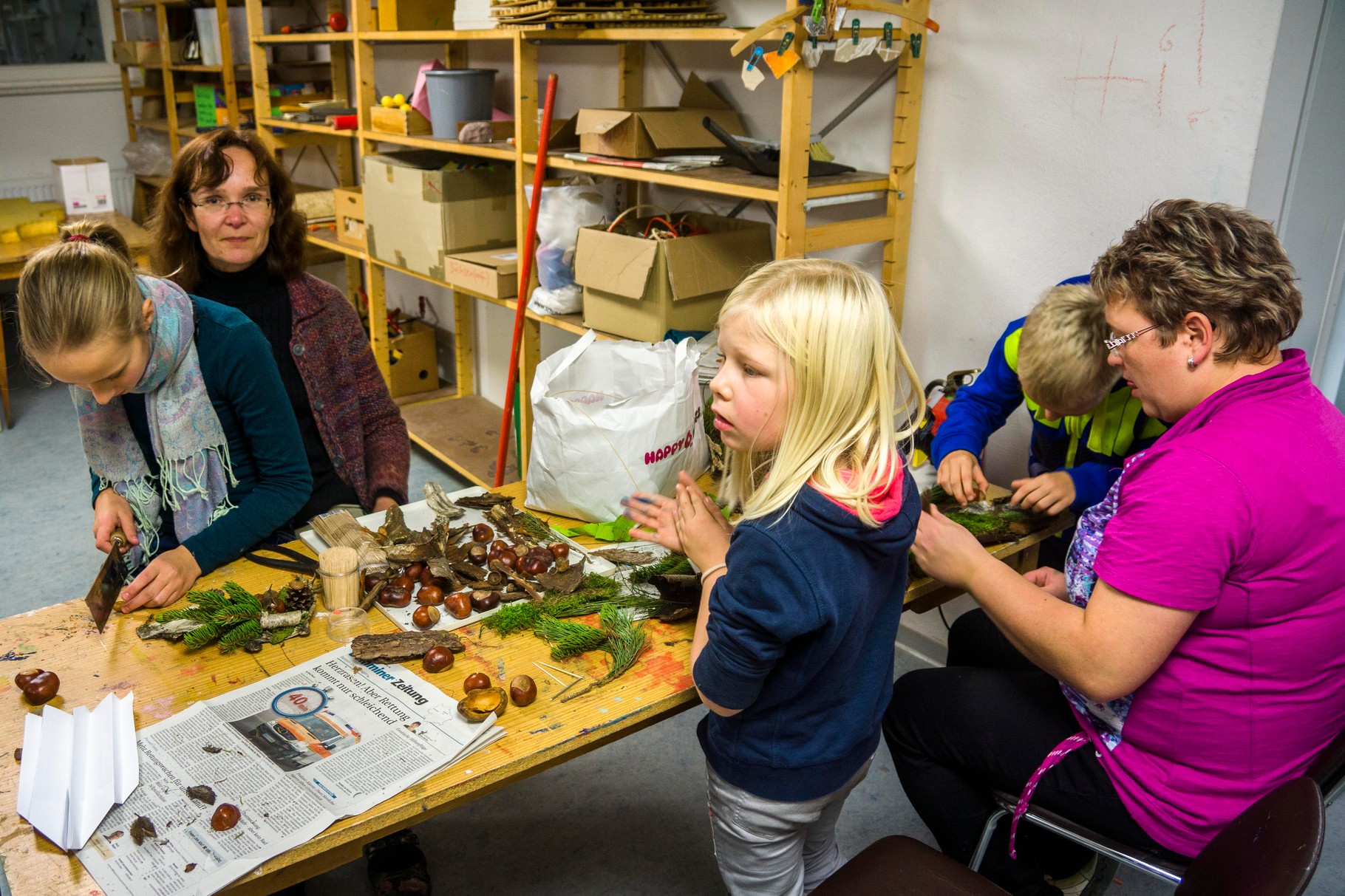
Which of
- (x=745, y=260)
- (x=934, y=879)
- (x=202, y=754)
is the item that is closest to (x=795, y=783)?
(x=934, y=879)

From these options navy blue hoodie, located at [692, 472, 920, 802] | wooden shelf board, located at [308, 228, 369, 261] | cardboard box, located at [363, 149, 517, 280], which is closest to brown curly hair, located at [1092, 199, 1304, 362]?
navy blue hoodie, located at [692, 472, 920, 802]

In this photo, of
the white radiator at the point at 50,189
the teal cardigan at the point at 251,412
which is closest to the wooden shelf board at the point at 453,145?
the teal cardigan at the point at 251,412

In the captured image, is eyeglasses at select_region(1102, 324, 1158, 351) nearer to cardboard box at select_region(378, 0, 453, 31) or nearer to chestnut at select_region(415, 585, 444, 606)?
chestnut at select_region(415, 585, 444, 606)

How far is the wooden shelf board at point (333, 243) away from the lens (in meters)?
4.07

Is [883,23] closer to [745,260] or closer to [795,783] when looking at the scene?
[745,260]

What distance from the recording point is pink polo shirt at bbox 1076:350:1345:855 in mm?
1234

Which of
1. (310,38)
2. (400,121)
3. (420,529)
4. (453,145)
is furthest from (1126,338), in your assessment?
(310,38)

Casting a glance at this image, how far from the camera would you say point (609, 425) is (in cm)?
180

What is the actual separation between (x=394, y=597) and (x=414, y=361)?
3.04m

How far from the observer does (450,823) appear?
221 cm

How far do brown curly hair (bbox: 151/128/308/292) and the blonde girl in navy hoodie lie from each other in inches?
50.0

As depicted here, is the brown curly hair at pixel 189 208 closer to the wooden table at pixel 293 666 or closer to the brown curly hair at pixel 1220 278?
the wooden table at pixel 293 666

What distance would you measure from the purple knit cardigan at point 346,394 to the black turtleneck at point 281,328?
0.02m

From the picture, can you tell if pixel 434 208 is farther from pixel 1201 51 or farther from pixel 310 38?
pixel 1201 51
